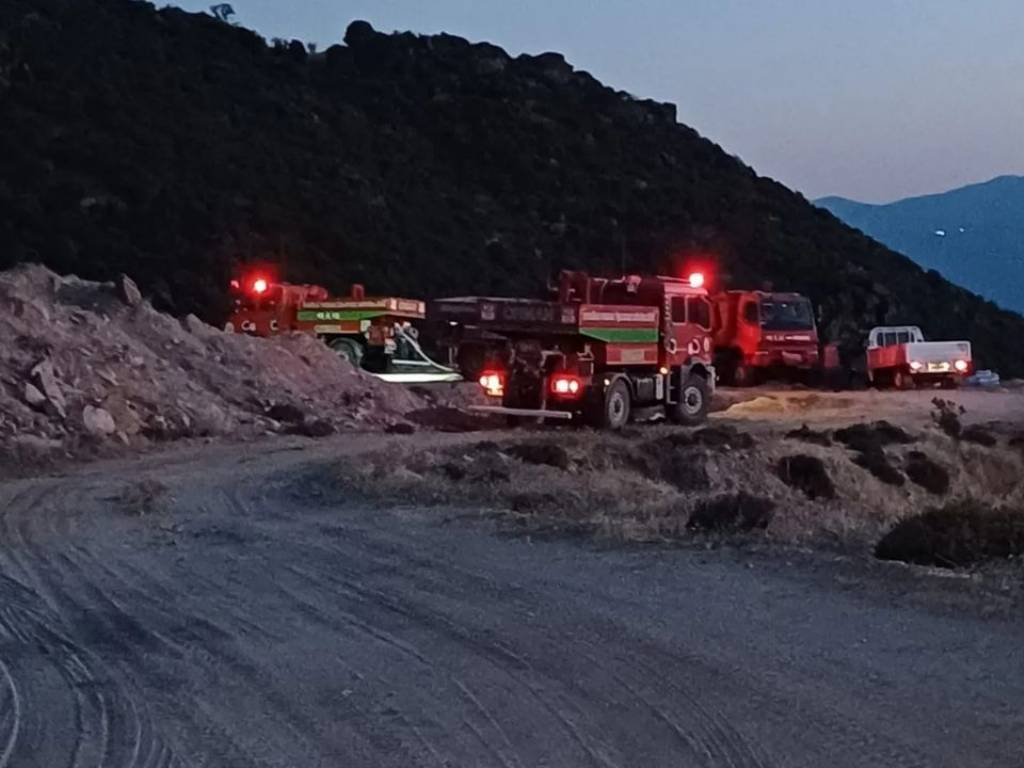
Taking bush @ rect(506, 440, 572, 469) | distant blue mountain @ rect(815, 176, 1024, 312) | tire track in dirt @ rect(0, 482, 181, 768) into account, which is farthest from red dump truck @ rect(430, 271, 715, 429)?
distant blue mountain @ rect(815, 176, 1024, 312)

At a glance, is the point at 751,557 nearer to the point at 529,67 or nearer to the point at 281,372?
the point at 281,372

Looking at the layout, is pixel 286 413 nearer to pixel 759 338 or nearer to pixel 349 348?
pixel 349 348

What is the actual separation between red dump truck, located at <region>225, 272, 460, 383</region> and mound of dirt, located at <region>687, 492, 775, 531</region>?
940 inches

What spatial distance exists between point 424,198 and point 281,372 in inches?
1650

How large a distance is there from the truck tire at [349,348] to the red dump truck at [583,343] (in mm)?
9395

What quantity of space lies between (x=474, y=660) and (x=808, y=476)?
17353mm

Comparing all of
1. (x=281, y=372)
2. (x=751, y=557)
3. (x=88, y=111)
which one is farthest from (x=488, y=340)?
Result: (x=88, y=111)

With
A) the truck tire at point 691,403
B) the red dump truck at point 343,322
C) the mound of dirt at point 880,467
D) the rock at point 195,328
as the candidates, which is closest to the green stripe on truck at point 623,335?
the truck tire at point 691,403

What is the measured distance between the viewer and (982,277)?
108 metres

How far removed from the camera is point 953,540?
1275cm

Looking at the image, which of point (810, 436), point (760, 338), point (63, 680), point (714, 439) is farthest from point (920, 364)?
point (63, 680)

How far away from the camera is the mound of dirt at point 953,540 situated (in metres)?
12.6

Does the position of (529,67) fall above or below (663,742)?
above

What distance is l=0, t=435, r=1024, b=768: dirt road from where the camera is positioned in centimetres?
745
